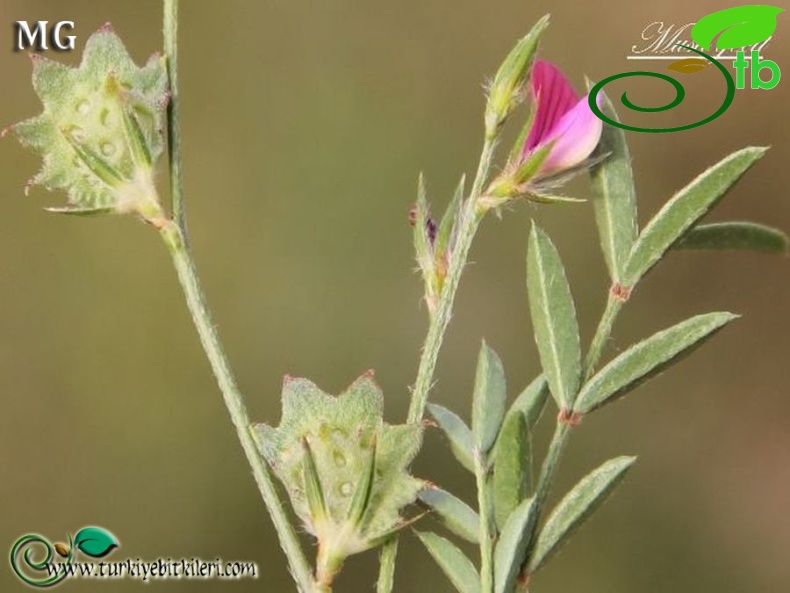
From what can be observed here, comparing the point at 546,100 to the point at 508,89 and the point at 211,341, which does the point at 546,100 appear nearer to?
the point at 508,89

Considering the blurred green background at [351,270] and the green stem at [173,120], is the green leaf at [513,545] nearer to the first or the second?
the green stem at [173,120]

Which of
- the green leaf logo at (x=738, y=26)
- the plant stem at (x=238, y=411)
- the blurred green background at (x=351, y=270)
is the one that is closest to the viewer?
the plant stem at (x=238, y=411)

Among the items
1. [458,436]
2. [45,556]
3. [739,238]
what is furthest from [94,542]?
[739,238]

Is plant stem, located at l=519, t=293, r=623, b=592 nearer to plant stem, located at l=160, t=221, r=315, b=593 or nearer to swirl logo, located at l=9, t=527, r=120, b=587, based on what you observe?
plant stem, located at l=160, t=221, r=315, b=593

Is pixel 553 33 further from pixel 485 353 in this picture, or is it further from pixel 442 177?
pixel 485 353

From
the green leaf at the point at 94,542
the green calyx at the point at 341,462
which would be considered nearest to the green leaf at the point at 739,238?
the green calyx at the point at 341,462

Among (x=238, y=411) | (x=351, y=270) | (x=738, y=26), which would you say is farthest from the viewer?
(x=351, y=270)

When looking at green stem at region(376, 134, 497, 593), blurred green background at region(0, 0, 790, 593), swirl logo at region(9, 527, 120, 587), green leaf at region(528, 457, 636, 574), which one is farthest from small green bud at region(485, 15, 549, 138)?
blurred green background at region(0, 0, 790, 593)
